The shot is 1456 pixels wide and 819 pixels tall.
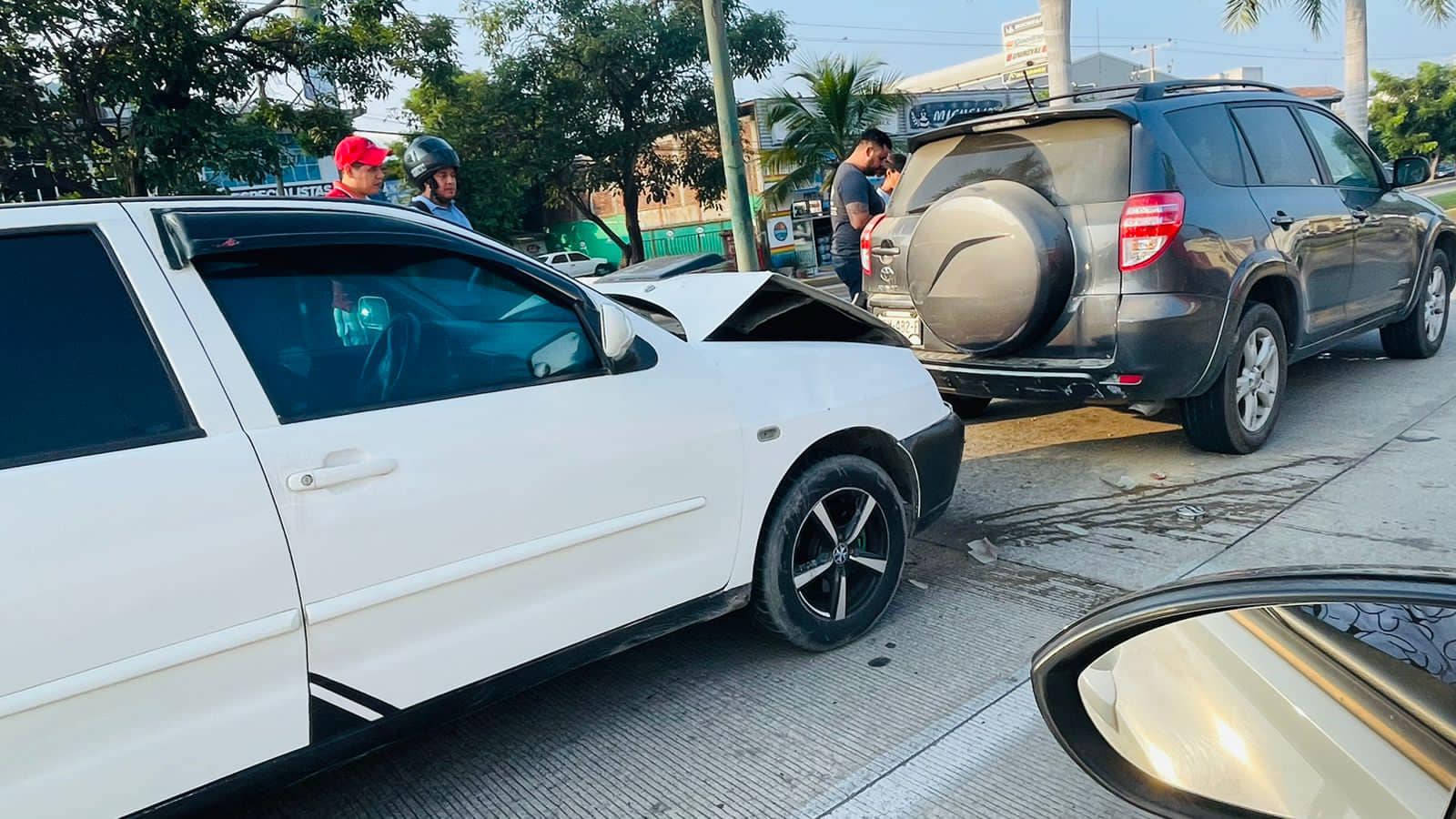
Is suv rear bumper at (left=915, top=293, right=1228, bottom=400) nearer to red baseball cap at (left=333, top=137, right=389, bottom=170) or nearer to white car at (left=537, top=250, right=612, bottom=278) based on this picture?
red baseball cap at (left=333, top=137, right=389, bottom=170)

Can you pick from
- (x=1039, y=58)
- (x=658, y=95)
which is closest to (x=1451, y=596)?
(x=1039, y=58)

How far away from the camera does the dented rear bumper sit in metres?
3.61

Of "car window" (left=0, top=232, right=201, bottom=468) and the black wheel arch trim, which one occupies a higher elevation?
"car window" (left=0, top=232, right=201, bottom=468)

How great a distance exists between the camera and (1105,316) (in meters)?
4.54

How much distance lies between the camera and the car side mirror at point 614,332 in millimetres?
2693

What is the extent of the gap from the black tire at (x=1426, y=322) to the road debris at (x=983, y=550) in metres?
4.50

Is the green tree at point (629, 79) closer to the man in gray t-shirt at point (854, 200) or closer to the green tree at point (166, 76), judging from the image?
the green tree at point (166, 76)

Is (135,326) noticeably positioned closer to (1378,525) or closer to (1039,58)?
(1378,525)

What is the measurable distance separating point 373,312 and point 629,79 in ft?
70.3

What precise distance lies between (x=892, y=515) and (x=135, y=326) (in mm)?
2391

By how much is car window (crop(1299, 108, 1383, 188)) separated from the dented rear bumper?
147 inches

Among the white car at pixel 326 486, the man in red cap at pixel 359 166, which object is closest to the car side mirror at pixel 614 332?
the white car at pixel 326 486

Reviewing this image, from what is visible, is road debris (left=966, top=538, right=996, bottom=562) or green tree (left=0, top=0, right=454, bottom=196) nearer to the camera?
road debris (left=966, top=538, right=996, bottom=562)

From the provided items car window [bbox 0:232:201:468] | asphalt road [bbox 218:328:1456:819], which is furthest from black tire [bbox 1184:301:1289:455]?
car window [bbox 0:232:201:468]
